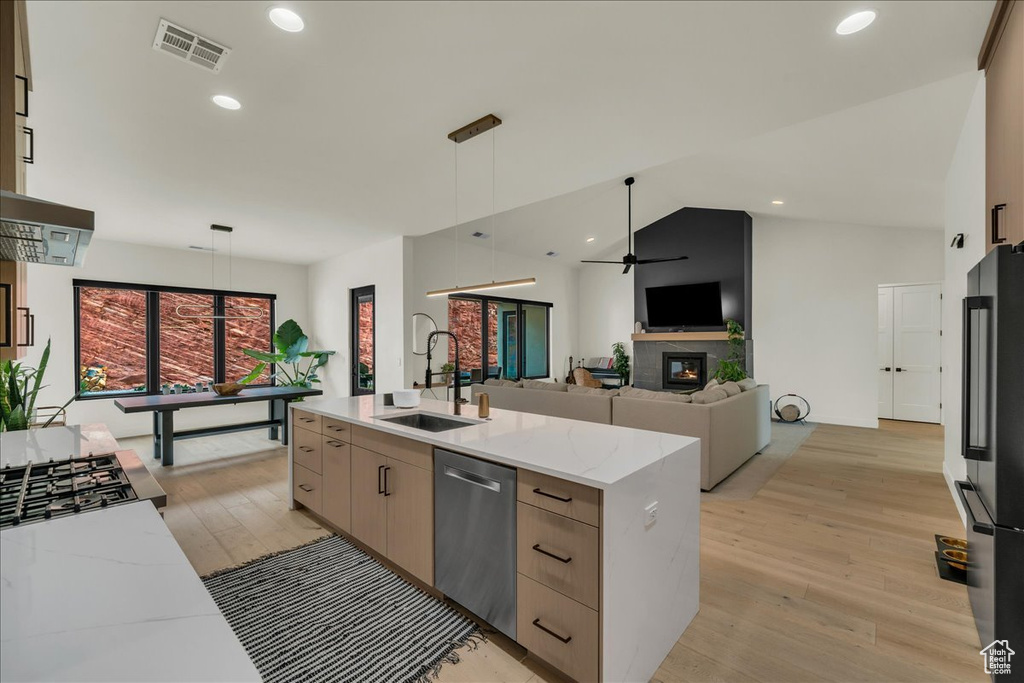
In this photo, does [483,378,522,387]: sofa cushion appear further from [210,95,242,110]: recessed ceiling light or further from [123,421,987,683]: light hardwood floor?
[210,95,242,110]: recessed ceiling light

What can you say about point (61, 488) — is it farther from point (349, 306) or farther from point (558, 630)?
point (349, 306)

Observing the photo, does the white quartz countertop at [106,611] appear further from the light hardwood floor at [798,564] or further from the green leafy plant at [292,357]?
the green leafy plant at [292,357]

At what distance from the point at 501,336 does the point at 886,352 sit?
5.96 m

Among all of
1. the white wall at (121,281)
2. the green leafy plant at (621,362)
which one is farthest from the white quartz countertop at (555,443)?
the green leafy plant at (621,362)

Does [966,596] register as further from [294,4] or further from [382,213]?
[382,213]

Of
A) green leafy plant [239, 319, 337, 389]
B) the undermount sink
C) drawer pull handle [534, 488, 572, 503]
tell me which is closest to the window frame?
green leafy plant [239, 319, 337, 389]

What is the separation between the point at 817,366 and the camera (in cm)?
698

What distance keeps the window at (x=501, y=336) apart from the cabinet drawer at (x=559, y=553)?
5.09m

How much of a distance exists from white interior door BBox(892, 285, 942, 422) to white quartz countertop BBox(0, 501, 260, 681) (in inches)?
341

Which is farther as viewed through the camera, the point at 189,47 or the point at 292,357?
the point at 292,357

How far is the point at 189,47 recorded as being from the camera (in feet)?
6.80

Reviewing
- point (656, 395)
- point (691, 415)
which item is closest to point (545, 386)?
point (656, 395)

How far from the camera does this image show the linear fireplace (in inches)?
290

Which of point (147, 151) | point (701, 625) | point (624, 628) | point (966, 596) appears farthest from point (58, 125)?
point (966, 596)
